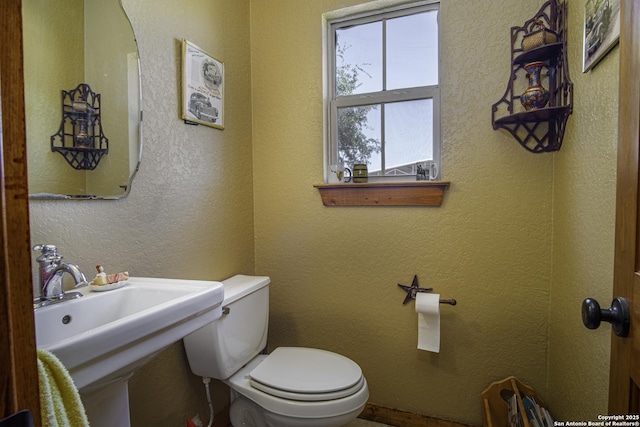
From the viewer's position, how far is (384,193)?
1.64m

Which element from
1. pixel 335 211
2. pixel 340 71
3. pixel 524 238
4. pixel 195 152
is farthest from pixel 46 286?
pixel 524 238

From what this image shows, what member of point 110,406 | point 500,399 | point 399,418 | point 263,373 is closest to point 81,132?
point 110,406

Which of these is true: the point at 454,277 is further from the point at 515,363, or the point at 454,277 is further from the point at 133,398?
the point at 133,398

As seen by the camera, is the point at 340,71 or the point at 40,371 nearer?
the point at 40,371

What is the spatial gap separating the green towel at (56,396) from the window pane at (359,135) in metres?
1.51

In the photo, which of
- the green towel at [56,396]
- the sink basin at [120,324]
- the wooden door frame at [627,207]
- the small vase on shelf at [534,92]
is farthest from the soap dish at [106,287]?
the small vase on shelf at [534,92]

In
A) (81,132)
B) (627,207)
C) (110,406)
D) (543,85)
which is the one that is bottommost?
(110,406)

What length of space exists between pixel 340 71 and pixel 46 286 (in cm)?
160

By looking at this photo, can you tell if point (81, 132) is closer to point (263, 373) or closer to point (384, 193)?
point (263, 373)

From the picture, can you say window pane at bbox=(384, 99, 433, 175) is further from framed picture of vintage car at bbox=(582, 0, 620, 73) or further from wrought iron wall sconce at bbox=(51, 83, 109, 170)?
wrought iron wall sconce at bbox=(51, 83, 109, 170)

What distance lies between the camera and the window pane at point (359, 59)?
1752 mm

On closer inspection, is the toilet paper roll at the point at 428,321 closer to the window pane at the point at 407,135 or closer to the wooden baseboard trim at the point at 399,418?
the wooden baseboard trim at the point at 399,418

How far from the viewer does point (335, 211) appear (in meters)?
1.76

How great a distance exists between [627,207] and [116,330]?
101 centimetres
